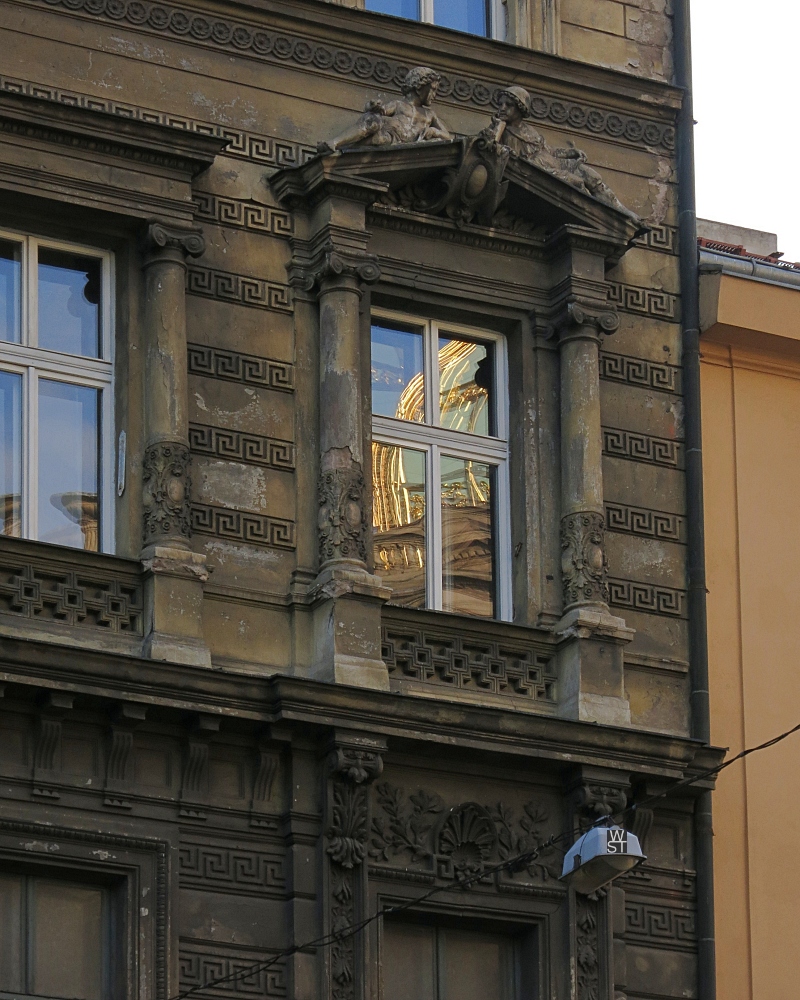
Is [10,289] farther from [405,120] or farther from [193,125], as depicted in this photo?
[405,120]

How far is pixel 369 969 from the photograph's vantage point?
16484 mm

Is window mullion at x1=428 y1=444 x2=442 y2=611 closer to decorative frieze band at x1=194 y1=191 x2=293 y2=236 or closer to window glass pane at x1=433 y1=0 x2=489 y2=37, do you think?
decorative frieze band at x1=194 y1=191 x2=293 y2=236

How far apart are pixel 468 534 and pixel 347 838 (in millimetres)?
2475

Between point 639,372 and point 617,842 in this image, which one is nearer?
point 617,842

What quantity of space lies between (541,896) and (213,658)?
94.2 inches

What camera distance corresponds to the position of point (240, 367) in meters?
17.6

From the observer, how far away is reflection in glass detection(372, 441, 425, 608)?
17.9 m

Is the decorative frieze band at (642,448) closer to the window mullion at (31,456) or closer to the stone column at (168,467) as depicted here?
the stone column at (168,467)

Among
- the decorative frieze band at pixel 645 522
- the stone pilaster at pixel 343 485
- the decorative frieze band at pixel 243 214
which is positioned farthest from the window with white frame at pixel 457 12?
the decorative frieze band at pixel 645 522

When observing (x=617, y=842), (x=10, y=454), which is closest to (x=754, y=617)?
(x=617, y=842)

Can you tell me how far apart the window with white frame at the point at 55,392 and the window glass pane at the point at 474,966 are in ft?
10.0

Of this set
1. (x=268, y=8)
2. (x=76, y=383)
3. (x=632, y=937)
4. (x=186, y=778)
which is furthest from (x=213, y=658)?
(x=268, y=8)

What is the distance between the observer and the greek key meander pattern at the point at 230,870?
642 inches

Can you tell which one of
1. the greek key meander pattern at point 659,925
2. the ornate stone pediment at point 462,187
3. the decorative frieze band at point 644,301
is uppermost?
the ornate stone pediment at point 462,187
